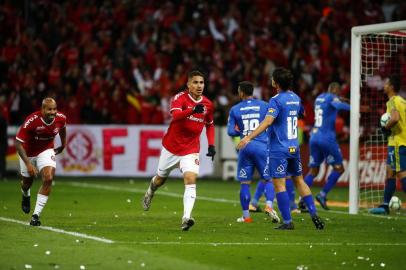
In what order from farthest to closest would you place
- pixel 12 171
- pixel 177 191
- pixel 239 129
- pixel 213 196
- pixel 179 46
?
pixel 179 46 < pixel 12 171 < pixel 177 191 < pixel 213 196 < pixel 239 129

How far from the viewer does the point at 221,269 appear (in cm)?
985

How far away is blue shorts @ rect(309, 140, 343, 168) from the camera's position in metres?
18.5

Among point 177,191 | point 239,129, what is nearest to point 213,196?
point 177,191

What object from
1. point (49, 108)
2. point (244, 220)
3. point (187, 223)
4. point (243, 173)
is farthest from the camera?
point (243, 173)

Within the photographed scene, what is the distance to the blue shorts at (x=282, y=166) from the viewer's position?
45.3 feet

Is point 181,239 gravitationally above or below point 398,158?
below

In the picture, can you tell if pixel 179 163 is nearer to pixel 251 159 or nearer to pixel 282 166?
pixel 282 166

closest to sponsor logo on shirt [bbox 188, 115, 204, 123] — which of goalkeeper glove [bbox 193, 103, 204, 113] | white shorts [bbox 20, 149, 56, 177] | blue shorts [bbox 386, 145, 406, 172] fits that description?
goalkeeper glove [bbox 193, 103, 204, 113]

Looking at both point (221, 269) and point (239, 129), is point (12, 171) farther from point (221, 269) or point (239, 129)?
point (221, 269)

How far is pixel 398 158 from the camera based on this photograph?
17.2m

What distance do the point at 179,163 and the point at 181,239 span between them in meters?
2.13

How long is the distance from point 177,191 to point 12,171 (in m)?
6.54

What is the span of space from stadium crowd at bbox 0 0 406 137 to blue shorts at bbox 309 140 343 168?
311 inches

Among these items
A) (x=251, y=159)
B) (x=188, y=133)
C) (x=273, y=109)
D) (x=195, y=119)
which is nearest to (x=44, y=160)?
(x=188, y=133)
